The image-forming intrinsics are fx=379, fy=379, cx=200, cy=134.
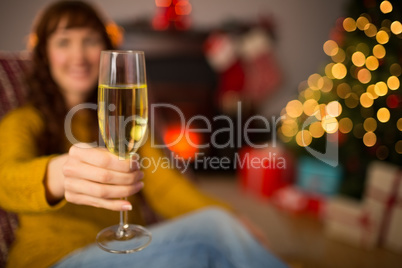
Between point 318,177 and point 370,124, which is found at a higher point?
point 370,124

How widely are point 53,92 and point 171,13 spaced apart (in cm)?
231

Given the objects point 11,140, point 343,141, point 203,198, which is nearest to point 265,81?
point 343,141

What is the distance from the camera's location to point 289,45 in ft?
12.9

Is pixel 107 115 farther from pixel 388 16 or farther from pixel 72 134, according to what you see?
pixel 388 16

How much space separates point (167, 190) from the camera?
1283 millimetres

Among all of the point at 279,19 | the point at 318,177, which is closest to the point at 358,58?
the point at 318,177

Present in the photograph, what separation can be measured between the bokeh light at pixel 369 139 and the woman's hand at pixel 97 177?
6.59ft

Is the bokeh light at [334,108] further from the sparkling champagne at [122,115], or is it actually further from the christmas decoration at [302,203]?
the sparkling champagne at [122,115]

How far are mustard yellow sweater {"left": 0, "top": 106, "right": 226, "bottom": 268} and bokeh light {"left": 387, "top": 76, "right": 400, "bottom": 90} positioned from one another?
1514 mm

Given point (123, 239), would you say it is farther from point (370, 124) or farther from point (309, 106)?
point (309, 106)

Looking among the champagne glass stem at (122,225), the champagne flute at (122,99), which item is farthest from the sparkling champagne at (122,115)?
the champagne glass stem at (122,225)

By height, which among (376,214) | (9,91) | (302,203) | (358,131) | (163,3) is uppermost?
(163,3)

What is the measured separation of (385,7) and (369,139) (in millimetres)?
798

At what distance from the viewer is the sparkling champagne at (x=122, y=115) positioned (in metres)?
0.66
